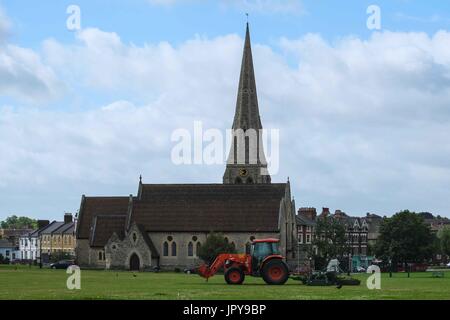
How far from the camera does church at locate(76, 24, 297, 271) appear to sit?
11169 cm

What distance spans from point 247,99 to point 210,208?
28.1 m

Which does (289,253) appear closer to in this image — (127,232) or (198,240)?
(198,240)

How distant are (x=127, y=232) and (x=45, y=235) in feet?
205

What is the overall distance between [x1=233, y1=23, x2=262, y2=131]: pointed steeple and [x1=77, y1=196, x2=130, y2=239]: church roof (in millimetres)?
23501

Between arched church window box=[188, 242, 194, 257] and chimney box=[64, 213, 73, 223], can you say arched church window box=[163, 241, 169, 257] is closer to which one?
arched church window box=[188, 242, 194, 257]

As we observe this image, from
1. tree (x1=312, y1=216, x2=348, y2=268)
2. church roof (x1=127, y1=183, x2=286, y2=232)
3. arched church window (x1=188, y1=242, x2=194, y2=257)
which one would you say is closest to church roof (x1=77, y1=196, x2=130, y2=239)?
church roof (x1=127, y1=183, x2=286, y2=232)

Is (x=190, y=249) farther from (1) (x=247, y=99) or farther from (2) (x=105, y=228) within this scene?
(1) (x=247, y=99)

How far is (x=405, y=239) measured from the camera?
412ft

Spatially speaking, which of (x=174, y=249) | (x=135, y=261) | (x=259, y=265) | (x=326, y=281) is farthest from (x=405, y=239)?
(x=326, y=281)
